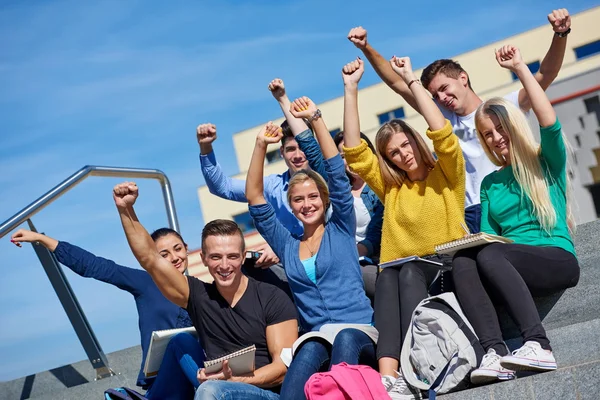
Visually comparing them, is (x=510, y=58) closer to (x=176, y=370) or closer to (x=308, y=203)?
(x=308, y=203)

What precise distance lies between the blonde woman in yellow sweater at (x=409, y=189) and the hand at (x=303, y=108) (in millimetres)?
211

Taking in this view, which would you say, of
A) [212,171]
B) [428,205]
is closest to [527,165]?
[428,205]

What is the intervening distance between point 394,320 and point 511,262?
58 centimetres

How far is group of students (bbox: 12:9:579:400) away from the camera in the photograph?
378 cm

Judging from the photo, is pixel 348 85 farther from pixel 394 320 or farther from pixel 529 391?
pixel 529 391

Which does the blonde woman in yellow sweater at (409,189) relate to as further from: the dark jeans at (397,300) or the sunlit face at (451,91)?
the sunlit face at (451,91)

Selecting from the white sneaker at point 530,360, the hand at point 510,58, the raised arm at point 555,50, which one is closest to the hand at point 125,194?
the white sneaker at point 530,360

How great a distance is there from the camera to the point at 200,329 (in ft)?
13.9

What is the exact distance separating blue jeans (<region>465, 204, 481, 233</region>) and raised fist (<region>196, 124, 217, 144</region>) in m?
1.54

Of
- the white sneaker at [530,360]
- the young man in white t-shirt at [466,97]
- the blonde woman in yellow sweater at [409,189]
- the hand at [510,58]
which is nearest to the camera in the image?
the white sneaker at [530,360]

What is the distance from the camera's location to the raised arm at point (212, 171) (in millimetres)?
5094

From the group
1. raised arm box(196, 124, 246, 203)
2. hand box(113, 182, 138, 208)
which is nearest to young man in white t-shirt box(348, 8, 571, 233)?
raised arm box(196, 124, 246, 203)

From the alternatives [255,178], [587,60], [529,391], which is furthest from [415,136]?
[587,60]

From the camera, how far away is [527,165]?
4.11m
